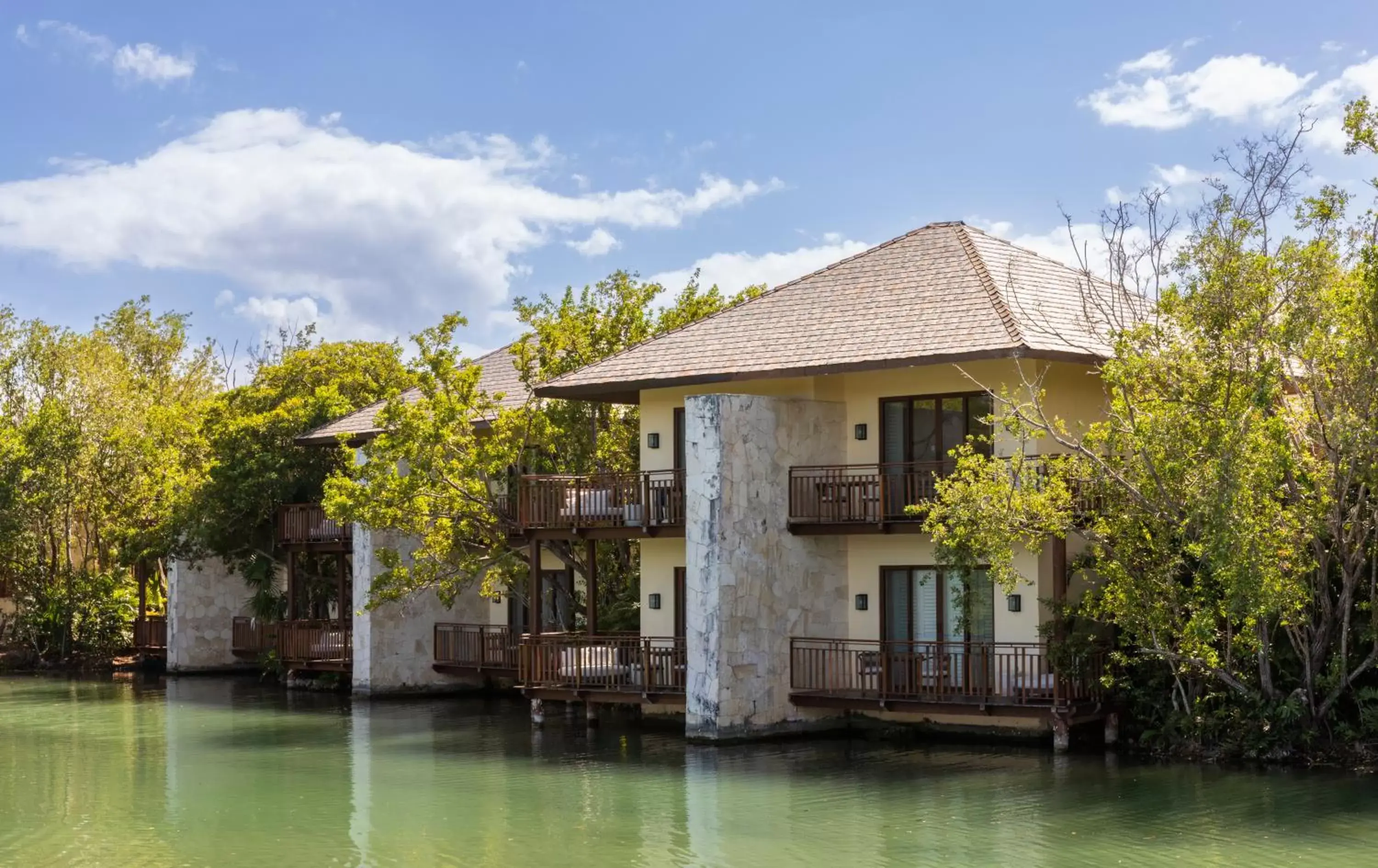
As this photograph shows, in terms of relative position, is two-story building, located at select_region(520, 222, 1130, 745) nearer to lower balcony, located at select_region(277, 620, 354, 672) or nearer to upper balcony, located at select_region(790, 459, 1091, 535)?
upper balcony, located at select_region(790, 459, 1091, 535)

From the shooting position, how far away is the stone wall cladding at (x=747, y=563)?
23.8 metres

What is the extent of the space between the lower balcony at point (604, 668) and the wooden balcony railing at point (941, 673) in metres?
1.96

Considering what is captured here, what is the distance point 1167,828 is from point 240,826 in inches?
381

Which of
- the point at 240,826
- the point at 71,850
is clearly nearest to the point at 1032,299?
the point at 240,826

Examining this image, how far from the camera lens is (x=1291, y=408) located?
Answer: 21422mm

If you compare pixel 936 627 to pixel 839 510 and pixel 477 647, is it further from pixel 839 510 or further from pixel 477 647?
pixel 477 647

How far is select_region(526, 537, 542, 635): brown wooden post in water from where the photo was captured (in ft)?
91.0

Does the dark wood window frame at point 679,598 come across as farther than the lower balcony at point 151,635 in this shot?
No

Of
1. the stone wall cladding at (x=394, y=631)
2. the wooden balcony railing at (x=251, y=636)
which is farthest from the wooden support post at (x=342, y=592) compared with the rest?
the wooden balcony railing at (x=251, y=636)

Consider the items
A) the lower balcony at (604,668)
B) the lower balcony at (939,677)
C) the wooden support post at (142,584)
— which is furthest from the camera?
the wooden support post at (142,584)

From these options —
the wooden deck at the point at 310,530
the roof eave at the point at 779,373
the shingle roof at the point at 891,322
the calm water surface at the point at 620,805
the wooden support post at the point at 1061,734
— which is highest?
the shingle roof at the point at 891,322

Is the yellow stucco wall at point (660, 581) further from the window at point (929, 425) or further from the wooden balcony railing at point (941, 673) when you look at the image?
the window at point (929, 425)

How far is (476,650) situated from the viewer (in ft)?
105

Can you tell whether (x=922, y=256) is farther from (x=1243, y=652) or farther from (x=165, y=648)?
(x=165, y=648)
